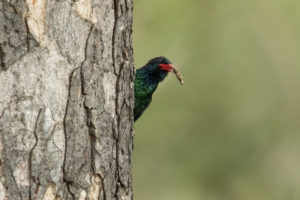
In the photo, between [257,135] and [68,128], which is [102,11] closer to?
[68,128]

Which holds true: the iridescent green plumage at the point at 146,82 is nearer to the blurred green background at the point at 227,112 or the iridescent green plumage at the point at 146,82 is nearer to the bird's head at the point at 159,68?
the bird's head at the point at 159,68

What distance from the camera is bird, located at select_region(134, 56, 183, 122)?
252 inches

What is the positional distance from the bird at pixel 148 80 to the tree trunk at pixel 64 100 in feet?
9.75

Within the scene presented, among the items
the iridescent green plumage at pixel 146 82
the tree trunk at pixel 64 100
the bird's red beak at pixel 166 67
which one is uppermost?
the bird's red beak at pixel 166 67

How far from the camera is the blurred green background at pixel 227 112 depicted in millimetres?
14047

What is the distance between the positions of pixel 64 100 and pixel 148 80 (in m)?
3.41

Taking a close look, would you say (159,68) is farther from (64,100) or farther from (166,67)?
(64,100)

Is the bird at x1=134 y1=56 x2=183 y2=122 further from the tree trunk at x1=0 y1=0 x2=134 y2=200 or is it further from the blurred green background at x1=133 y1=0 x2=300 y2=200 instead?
the blurred green background at x1=133 y1=0 x2=300 y2=200

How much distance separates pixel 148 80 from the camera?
652 cm

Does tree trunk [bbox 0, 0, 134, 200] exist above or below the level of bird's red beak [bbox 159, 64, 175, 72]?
below

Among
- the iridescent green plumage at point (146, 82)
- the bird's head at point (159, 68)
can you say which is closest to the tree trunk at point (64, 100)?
the iridescent green plumage at point (146, 82)

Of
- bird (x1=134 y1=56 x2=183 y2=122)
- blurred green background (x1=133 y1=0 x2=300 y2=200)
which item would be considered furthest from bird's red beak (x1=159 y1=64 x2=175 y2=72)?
blurred green background (x1=133 y1=0 x2=300 y2=200)

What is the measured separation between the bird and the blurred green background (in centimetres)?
701

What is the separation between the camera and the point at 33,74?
3.05 m
